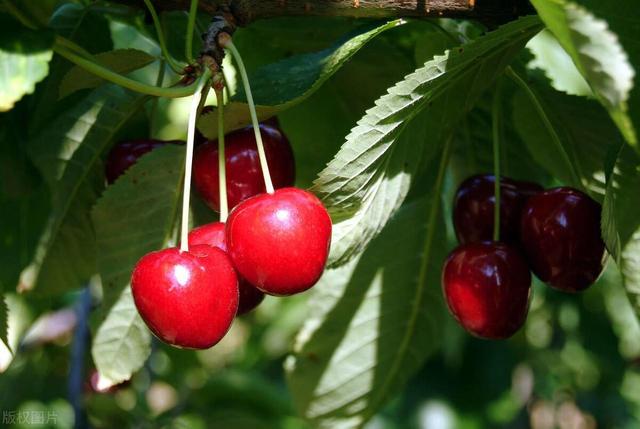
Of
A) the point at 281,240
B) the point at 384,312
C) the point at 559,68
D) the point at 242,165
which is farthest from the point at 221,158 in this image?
the point at 559,68

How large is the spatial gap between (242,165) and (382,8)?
11.2 inches

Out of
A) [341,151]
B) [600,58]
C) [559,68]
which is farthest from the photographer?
[559,68]

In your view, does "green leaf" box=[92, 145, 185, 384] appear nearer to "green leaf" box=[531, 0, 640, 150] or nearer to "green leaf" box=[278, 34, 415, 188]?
"green leaf" box=[278, 34, 415, 188]

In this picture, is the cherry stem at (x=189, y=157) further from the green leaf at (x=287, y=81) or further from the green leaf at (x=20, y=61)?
the green leaf at (x=20, y=61)

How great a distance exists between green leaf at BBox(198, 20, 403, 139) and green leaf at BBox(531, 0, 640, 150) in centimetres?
35

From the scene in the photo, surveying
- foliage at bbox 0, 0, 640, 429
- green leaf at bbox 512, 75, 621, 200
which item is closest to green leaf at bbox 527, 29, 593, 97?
foliage at bbox 0, 0, 640, 429

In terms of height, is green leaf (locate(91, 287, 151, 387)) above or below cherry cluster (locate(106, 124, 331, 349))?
below

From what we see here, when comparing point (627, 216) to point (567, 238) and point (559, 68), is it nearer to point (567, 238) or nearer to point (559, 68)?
point (567, 238)

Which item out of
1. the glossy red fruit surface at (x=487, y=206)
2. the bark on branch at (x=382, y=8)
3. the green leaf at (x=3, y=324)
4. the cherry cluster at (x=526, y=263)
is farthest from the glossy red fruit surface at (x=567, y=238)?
the green leaf at (x=3, y=324)

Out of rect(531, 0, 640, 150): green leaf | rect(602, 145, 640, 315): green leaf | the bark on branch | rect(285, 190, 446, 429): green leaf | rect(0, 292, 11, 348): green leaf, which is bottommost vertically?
rect(285, 190, 446, 429): green leaf

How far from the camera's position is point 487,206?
1.31 m

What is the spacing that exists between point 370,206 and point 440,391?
8.41 feet

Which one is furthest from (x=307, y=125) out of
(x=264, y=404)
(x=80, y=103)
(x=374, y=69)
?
(x=264, y=404)

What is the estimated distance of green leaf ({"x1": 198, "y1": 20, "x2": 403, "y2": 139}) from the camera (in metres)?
1.06
